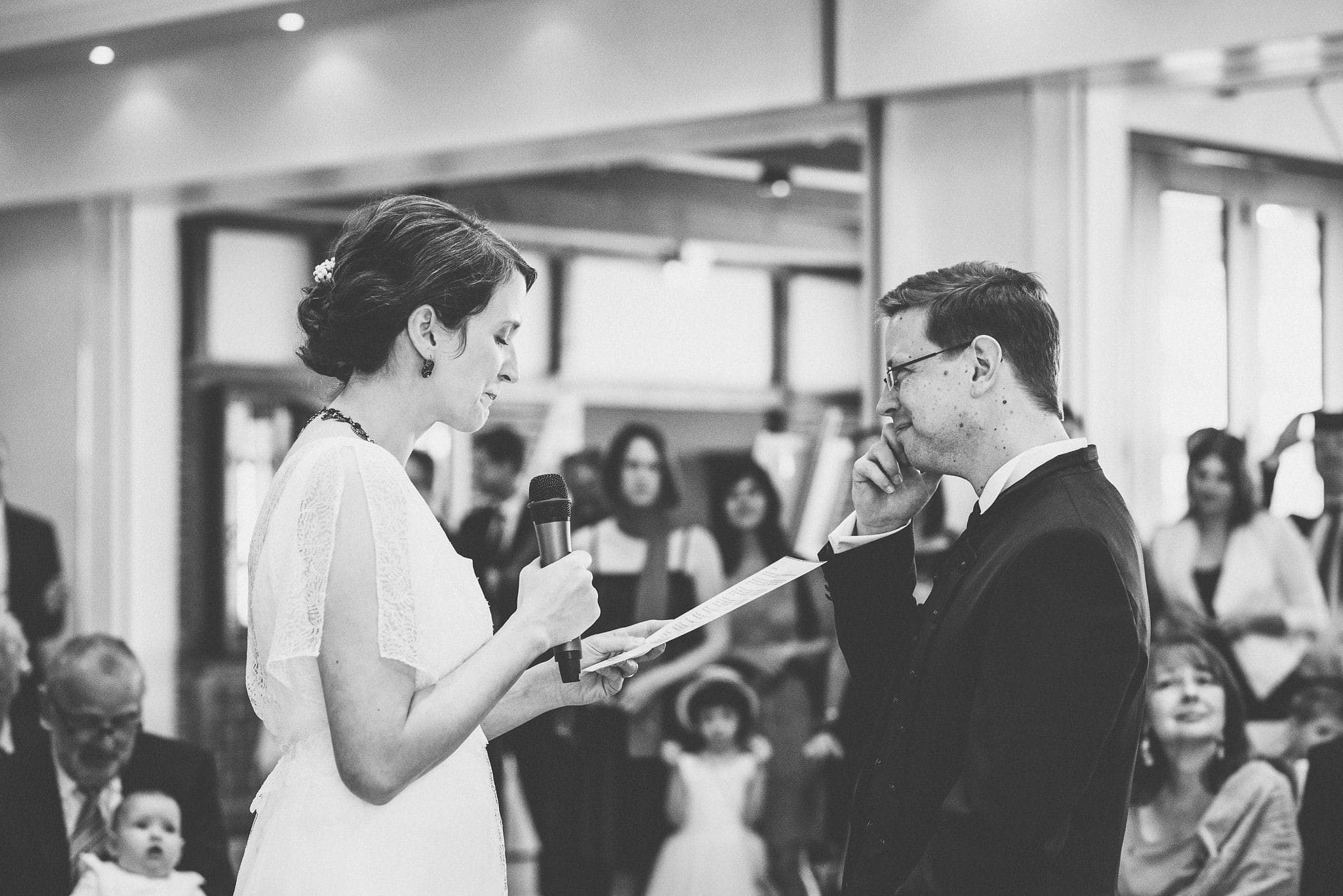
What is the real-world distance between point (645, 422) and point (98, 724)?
388 cm

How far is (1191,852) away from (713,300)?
7480 mm

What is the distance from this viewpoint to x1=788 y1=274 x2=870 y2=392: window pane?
11.2 metres

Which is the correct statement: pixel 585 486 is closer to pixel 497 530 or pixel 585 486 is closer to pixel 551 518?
pixel 497 530

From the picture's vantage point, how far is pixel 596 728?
18.7ft

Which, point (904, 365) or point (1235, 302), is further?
point (1235, 302)

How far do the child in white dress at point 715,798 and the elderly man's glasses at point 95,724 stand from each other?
2.37 metres

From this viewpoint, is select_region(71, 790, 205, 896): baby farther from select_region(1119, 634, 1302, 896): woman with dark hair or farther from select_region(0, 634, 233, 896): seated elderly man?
select_region(1119, 634, 1302, 896): woman with dark hair

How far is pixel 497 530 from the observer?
238 inches

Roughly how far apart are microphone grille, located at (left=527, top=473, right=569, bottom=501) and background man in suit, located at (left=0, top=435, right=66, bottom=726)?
452cm

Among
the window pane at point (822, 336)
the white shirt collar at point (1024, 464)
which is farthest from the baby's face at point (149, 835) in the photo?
the window pane at point (822, 336)

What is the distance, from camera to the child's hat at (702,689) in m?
5.61

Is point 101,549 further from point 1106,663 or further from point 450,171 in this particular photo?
point 1106,663

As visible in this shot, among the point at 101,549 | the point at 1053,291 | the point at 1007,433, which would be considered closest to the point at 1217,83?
the point at 1053,291

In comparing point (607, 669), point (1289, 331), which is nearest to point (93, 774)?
point (607, 669)
